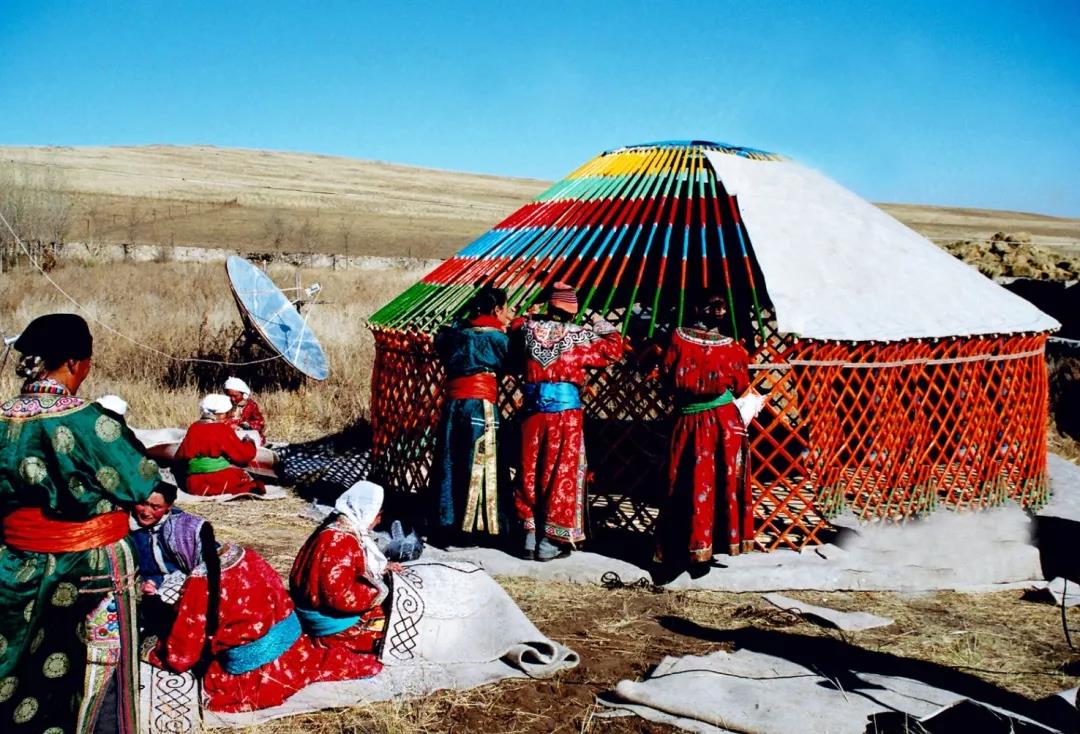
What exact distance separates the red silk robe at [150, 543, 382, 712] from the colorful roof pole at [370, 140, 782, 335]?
252 centimetres

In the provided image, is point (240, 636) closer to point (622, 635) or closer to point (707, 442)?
point (622, 635)

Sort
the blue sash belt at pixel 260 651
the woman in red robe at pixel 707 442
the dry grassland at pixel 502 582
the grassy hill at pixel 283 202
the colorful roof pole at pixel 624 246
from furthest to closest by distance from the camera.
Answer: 1. the grassy hill at pixel 283 202
2. the colorful roof pole at pixel 624 246
3. the woman in red robe at pixel 707 442
4. the dry grassland at pixel 502 582
5. the blue sash belt at pixel 260 651

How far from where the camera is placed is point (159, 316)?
42.2 feet

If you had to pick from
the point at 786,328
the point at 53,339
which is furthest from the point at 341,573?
the point at 786,328

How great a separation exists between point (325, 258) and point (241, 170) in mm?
28015

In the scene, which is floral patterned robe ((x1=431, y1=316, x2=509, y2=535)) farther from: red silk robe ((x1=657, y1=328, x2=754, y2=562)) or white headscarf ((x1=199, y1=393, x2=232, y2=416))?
white headscarf ((x1=199, y1=393, x2=232, y2=416))

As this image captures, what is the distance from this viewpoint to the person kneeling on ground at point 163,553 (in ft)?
10.2

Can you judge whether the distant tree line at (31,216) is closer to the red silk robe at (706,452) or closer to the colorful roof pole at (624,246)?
the colorful roof pole at (624,246)

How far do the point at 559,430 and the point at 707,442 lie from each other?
0.72 m

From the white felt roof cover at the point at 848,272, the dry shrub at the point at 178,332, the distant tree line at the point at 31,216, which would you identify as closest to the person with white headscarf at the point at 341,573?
the white felt roof cover at the point at 848,272

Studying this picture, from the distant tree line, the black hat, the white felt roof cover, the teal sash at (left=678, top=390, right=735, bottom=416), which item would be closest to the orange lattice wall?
the white felt roof cover

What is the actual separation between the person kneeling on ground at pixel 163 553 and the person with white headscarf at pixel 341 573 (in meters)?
0.37

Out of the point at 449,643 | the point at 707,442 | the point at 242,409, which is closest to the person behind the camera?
the point at 449,643

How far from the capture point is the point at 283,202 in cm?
3972
